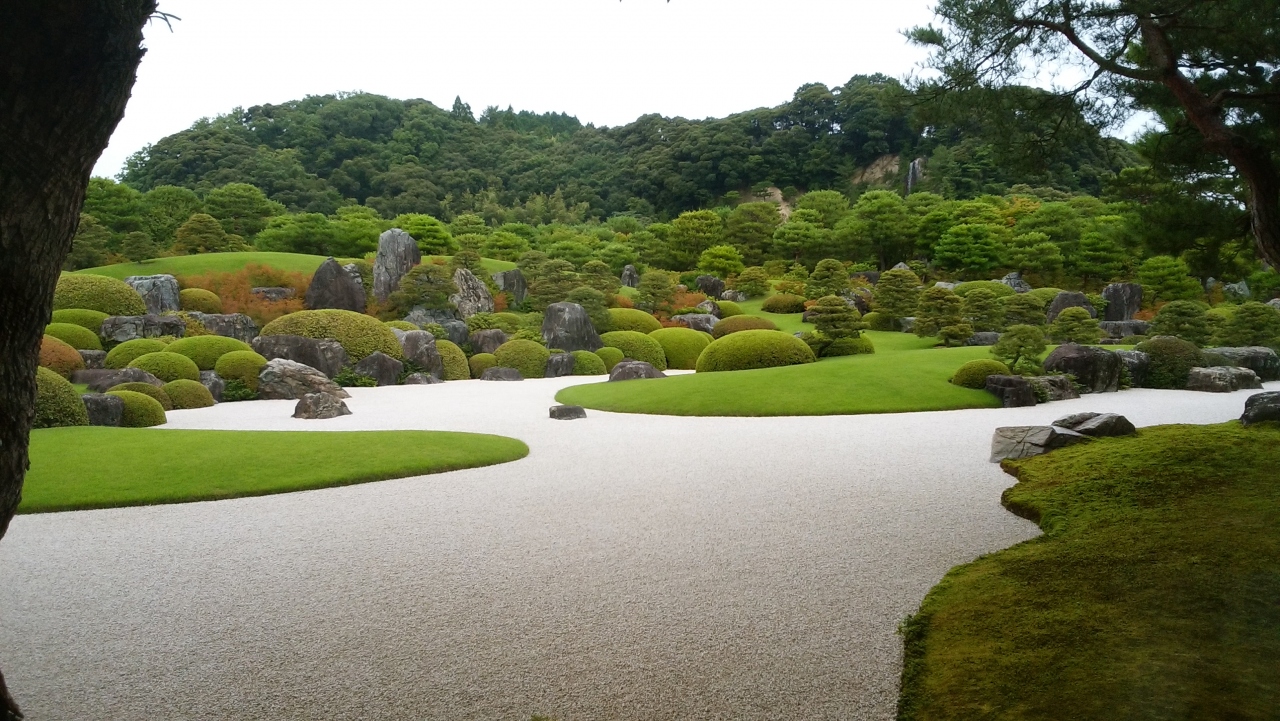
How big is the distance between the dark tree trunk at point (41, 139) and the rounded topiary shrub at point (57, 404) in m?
8.99

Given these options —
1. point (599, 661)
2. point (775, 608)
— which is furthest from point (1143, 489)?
point (599, 661)

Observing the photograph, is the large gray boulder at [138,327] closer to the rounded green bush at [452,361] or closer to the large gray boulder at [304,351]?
the large gray boulder at [304,351]

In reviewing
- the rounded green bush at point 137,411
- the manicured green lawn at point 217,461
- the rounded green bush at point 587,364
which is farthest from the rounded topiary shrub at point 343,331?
the manicured green lawn at point 217,461

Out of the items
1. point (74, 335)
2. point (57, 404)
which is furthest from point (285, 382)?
point (74, 335)

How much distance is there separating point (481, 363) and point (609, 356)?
142 inches

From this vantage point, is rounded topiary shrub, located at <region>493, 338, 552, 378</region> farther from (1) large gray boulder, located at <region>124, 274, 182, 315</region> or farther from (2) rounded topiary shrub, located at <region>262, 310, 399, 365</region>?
Result: (1) large gray boulder, located at <region>124, 274, 182, 315</region>

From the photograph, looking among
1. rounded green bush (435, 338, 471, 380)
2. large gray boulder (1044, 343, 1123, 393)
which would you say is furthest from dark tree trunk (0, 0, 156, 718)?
rounded green bush (435, 338, 471, 380)

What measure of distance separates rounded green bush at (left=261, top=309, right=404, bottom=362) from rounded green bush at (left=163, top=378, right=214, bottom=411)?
14.5ft

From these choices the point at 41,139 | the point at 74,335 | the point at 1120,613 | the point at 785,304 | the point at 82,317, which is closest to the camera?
the point at 41,139

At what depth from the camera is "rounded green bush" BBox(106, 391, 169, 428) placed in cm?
1073

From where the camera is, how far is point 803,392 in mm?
12461

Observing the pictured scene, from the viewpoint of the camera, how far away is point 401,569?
4.35 metres

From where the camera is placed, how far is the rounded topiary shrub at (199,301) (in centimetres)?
2242

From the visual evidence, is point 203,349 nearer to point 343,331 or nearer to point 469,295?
point 343,331
